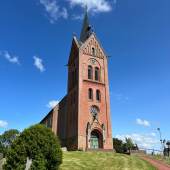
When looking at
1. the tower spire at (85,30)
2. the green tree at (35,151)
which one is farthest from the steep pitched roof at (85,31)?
the green tree at (35,151)

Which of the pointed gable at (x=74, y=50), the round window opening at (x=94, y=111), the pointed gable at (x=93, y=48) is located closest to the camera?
the round window opening at (x=94, y=111)

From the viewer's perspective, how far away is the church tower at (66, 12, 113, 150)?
41125 millimetres

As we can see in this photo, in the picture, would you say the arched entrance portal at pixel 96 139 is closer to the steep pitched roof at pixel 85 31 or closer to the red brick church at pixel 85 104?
the red brick church at pixel 85 104

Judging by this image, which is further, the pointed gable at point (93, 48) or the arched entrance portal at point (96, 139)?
the pointed gable at point (93, 48)

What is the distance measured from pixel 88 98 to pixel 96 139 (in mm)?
7784

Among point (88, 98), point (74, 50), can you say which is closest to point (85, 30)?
point (74, 50)

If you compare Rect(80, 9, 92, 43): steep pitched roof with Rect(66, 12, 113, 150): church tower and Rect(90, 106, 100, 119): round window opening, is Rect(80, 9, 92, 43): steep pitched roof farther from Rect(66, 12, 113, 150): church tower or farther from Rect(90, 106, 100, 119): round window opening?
Rect(90, 106, 100, 119): round window opening

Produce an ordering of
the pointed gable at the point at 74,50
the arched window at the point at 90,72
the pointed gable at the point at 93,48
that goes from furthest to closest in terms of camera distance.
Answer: the pointed gable at the point at 74,50
the pointed gable at the point at 93,48
the arched window at the point at 90,72

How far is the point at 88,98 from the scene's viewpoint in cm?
4462

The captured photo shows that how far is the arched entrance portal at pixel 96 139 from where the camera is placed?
41406 mm

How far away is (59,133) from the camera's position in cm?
4822

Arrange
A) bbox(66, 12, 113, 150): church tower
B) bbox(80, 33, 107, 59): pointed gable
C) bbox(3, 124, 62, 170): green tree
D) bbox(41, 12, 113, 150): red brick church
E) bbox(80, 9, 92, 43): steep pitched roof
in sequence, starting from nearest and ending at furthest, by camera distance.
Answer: bbox(3, 124, 62, 170): green tree < bbox(66, 12, 113, 150): church tower < bbox(41, 12, 113, 150): red brick church < bbox(80, 33, 107, 59): pointed gable < bbox(80, 9, 92, 43): steep pitched roof

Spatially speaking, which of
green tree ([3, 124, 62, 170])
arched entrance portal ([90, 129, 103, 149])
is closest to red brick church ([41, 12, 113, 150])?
arched entrance portal ([90, 129, 103, 149])

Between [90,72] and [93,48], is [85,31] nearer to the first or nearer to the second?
[93,48]
